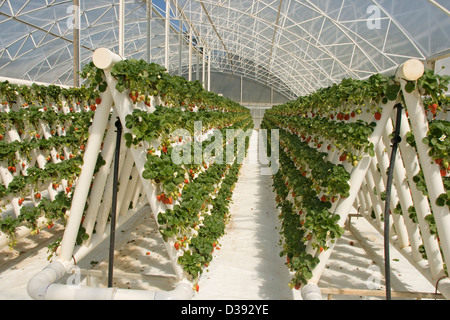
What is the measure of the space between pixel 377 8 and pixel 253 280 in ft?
28.0

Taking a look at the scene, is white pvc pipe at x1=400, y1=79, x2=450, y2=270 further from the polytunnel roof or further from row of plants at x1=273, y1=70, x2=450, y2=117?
the polytunnel roof

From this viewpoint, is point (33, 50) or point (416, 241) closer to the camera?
point (416, 241)

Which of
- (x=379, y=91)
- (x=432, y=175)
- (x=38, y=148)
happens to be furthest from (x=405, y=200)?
(x=38, y=148)

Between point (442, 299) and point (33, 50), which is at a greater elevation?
point (33, 50)

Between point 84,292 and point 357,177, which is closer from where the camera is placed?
point 84,292

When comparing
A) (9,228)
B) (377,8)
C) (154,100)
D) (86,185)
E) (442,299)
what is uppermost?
(377,8)

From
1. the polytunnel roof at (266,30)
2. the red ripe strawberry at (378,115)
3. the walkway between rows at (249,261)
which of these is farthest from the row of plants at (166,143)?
the polytunnel roof at (266,30)

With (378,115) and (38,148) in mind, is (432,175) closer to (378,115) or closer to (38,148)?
(378,115)

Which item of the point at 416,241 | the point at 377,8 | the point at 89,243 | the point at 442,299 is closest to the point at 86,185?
the point at 89,243

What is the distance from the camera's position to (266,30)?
17.0 m

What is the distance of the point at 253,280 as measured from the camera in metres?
3.52

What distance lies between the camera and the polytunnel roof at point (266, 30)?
26.3 feet

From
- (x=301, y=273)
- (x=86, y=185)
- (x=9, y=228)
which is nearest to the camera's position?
(x=86, y=185)
